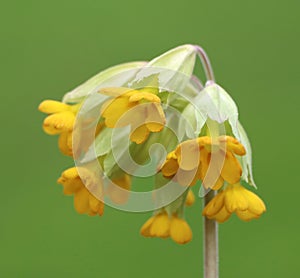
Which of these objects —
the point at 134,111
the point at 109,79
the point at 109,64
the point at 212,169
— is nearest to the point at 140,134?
the point at 134,111

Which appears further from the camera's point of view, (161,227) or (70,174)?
(161,227)

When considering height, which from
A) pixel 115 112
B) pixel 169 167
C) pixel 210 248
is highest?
pixel 115 112

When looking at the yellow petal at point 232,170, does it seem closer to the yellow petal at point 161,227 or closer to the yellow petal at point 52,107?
the yellow petal at point 161,227

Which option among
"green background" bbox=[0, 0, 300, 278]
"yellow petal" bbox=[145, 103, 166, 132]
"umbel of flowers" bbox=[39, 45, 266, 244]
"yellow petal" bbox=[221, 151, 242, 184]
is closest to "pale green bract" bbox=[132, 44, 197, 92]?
"umbel of flowers" bbox=[39, 45, 266, 244]

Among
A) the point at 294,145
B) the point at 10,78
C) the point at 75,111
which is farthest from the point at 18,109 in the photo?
the point at 75,111

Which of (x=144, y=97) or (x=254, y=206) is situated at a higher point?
(x=144, y=97)

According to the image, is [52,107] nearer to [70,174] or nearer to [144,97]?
[70,174]

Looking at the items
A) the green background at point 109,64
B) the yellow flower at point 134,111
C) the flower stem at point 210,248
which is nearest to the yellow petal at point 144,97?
the yellow flower at point 134,111
